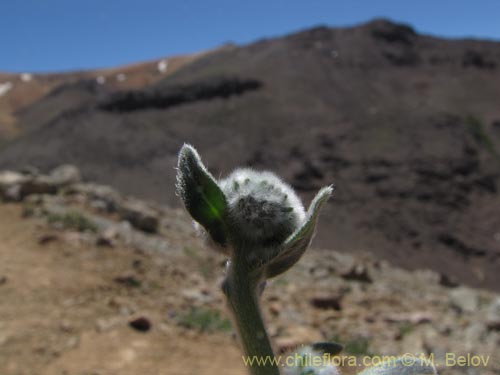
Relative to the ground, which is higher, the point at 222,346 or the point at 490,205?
the point at 490,205

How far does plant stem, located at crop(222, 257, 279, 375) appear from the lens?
1093mm

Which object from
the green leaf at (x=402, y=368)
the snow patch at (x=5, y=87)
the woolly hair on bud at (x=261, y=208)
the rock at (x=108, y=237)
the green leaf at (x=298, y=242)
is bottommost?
the green leaf at (x=402, y=368)

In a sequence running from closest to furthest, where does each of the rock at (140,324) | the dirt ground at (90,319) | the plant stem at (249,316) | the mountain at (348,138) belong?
1. the plant stem at (249,316)
2. the dirt ground at (90,319)
3. the rock at (140,324)
4. the mountain at (348,138)

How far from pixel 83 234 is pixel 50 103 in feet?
111

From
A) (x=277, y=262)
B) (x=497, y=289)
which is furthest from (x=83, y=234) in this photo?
(x=497, y=289)

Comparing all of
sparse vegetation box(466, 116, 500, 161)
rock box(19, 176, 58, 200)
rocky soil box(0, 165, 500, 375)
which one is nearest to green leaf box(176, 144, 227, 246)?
rocky soil box(0, 165, 500, 375)

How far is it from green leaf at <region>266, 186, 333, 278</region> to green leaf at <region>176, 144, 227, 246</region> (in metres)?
0.13

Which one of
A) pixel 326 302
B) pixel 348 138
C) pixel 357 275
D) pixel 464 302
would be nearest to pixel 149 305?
pixel 326 302

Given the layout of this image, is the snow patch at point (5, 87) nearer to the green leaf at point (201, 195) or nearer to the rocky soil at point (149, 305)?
the rocky soil at point (149, 305)

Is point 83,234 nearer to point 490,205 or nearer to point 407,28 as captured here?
point 490,205

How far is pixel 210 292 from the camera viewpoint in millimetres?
6398

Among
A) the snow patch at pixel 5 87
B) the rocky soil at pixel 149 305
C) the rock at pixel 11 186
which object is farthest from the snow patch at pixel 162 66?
the rocky soil at pixel 149 305

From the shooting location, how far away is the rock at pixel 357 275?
891 centimetres

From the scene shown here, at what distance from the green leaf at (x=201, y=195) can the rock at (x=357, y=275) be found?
791cm
